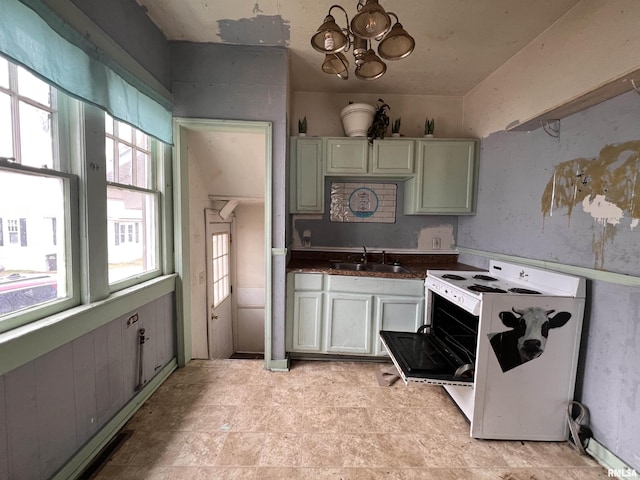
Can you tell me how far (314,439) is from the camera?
1.56 m

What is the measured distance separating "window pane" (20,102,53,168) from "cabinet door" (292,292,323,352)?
1.78 meters

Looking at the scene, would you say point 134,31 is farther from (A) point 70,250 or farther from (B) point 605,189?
(B) point 605,189

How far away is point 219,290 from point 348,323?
1.95 m

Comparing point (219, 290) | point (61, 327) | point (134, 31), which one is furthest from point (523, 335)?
point (219, 290)

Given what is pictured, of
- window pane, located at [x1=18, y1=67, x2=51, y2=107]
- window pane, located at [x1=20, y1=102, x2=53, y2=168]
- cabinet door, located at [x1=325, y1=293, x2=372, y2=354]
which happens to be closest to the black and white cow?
cabinet door, located at [x1=325, y1=293, x2=372, y2=354]

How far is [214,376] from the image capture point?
216cm

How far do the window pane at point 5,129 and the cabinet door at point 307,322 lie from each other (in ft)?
6.09

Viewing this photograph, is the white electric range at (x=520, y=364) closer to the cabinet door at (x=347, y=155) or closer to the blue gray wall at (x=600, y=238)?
the blue gray wall at (x=600, y=238)

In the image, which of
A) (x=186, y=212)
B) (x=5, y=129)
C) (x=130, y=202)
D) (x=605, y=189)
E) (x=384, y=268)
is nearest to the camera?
(x=5, y=129)

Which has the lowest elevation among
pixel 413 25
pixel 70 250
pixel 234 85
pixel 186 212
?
pixel 70 250

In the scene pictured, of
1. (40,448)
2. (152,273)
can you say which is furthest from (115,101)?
(40,448)

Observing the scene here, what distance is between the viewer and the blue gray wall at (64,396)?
1.05 metres

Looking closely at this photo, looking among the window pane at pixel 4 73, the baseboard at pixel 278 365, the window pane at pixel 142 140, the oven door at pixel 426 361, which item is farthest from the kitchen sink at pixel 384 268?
the window pane at pixel 4 73

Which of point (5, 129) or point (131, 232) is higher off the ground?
point (5, 129)
